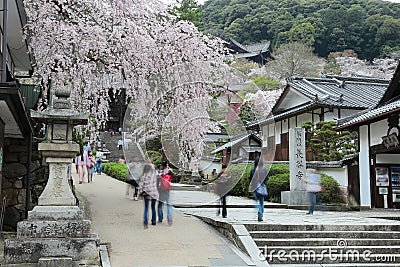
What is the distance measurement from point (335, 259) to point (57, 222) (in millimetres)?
5917

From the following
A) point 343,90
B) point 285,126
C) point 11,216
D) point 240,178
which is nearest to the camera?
point 11,216

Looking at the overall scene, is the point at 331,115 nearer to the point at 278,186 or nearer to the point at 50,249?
the point at 278,186

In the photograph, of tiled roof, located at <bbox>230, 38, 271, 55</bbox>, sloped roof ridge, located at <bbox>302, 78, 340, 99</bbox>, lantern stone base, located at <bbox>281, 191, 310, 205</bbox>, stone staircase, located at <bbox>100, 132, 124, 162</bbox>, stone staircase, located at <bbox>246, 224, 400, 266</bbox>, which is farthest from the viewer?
tiled roof, located at <bbox>230, 38, 271, 55</bbox>

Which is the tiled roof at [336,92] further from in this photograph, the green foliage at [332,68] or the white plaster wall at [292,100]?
the green foliage at [332,68]

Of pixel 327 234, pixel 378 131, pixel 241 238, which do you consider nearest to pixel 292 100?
pixel 378 131

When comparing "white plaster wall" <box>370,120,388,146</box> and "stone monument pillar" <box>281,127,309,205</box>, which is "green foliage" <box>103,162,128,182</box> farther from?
"white plaster wall" <box>370,120,388,146</box>

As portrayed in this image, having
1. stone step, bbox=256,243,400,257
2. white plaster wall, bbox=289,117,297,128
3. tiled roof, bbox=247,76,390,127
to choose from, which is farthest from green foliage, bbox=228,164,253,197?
stone step, bbox=256,243,400,257

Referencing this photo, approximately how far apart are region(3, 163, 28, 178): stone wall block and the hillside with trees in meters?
59.5

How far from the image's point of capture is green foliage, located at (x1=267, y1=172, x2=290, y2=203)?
64.2 feet

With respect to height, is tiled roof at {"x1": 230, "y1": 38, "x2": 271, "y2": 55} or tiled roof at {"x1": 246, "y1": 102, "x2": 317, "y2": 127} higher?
tiled roof at {"x1": 230, "y1": 38, "x2": 271, "y2": 55}

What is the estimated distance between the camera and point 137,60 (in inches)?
538

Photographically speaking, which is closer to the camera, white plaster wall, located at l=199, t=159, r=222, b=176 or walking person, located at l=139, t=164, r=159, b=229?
walking person, located at l=139, t=164, r=159, b=229

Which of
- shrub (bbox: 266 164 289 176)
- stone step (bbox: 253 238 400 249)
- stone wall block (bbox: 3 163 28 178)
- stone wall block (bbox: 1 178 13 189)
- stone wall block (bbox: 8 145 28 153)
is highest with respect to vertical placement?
stone wall block (bbox: 8 145 28 153)

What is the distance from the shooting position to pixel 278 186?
1969 centimetres
